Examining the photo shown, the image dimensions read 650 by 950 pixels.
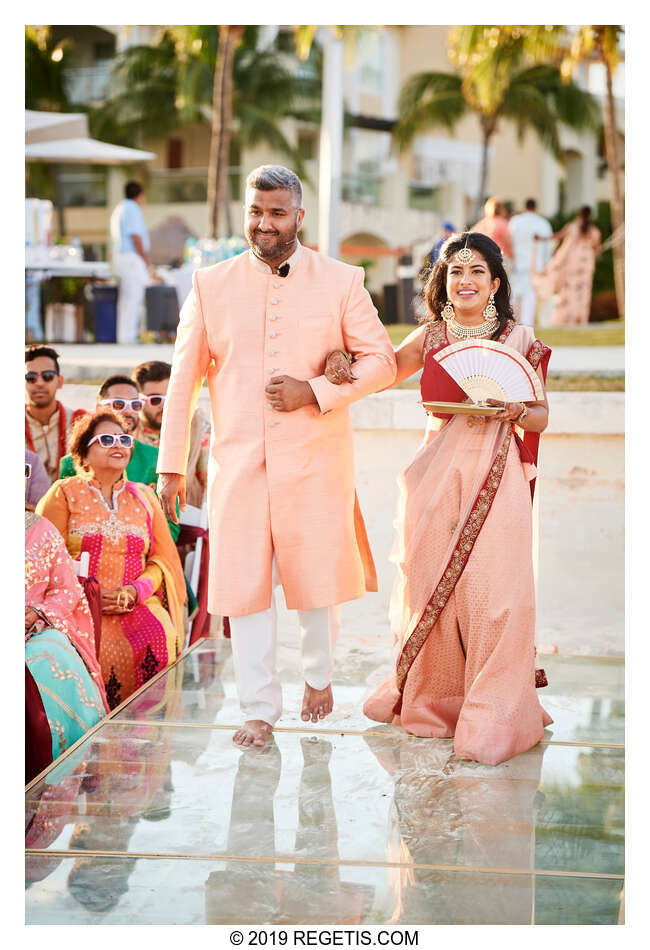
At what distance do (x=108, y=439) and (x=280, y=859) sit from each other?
2253 mm

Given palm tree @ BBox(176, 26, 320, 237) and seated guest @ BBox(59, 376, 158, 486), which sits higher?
palm tree @ BBox(176, 26, 320, 237)

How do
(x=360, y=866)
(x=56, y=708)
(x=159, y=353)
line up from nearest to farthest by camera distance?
1. (x=360, y=866)
2. (x=56, y=708)
3. (x=159, y=353)

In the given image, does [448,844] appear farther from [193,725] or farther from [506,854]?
[193,725]

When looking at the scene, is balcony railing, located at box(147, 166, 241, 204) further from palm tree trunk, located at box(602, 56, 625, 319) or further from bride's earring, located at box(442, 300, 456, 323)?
bride's earring, located at box(442, 300, 456, 323)

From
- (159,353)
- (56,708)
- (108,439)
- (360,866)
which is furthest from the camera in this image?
(159,353)

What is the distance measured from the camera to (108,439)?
5141 mm

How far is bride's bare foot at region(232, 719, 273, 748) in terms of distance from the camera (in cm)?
428

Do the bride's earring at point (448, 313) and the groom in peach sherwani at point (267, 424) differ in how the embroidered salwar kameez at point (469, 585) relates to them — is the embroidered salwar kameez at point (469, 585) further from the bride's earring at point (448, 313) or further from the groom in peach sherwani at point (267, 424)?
the groom in peach sherwani at point (267, 424)

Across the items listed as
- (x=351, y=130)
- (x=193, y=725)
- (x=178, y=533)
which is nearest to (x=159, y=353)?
(x=178, y=533)

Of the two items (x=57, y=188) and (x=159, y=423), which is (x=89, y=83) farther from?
(x=159, y=423)

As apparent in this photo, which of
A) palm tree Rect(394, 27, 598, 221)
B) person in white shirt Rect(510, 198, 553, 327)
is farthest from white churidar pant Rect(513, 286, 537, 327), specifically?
palm tree Rect(394, 27, 598, 221)

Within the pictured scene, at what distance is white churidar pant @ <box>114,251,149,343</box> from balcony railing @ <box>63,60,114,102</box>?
23382 millimetres

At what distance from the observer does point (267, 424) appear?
13.9 ft

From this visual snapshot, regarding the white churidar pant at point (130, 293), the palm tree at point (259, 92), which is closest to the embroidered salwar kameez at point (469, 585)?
the white churidar pant at point (130, 293)
